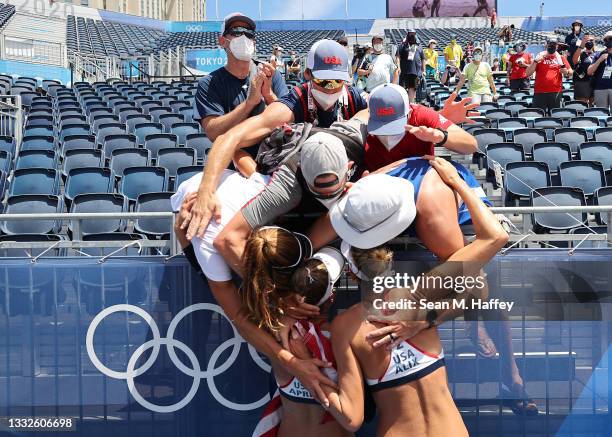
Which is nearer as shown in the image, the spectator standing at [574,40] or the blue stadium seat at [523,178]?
the blue stadium seat at [523,178]

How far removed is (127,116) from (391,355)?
36.5 feet

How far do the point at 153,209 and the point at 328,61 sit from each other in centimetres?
445

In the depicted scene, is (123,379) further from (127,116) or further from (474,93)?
(474,93)

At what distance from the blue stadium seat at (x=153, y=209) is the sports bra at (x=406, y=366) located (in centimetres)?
429

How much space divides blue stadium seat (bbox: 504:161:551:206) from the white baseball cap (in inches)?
212

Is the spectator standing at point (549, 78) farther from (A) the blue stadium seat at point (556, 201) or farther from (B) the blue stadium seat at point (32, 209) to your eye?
(B) the blue stadium seat at point (32, 209)

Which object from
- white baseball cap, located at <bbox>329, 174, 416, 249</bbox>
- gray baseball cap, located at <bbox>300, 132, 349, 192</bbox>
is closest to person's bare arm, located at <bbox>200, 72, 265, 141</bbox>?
gray baseball cap, located at <bbox>300, 132, 349, 192</bbox>

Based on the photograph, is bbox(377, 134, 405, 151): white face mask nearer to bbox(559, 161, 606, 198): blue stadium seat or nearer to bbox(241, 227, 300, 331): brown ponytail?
bbox(241, 227, 300, 331): brown ponytail

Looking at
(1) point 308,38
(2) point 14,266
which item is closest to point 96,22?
(1) point 308,38

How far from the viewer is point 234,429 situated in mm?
4016

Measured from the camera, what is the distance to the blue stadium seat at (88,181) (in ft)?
29.2

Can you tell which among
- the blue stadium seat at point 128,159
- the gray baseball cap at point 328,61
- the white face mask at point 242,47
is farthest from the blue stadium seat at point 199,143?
the gray baseball cap at point 328,61

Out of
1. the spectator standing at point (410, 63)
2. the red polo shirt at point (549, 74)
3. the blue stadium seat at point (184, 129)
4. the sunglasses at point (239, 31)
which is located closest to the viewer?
the sunglasses at point (239, 31)

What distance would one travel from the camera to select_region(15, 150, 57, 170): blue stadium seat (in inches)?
399
